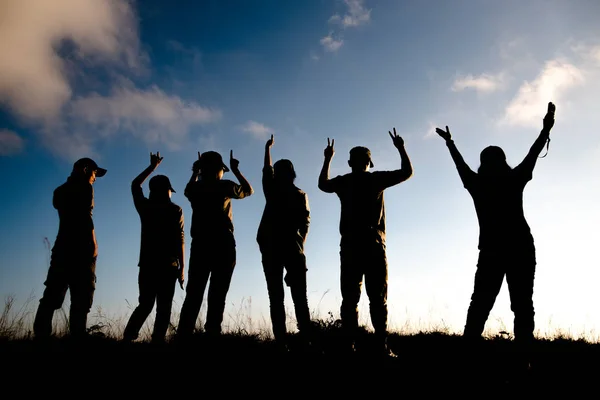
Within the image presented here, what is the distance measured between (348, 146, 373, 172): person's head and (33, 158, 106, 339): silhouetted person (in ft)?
12.4

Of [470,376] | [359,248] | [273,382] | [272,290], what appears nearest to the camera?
[273,382]

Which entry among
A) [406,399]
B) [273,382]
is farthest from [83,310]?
[406,399]

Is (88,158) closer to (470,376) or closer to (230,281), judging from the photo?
(230,281)

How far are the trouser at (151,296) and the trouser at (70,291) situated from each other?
61 centimetres

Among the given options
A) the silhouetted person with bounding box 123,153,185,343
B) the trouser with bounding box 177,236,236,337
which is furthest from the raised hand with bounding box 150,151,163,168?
the trouser with bounding box 177,236,236,337

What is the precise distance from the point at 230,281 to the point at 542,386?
12.0 feet

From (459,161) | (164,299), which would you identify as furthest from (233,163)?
(459,161)

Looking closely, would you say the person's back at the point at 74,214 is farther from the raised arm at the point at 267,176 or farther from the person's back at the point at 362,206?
the person's back at the point at 362,206

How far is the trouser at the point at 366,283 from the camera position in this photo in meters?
4.52

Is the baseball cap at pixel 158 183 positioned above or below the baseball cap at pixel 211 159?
below

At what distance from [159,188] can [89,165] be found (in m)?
1.05

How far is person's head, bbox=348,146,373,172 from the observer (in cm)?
507

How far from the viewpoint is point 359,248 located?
15.2 ft

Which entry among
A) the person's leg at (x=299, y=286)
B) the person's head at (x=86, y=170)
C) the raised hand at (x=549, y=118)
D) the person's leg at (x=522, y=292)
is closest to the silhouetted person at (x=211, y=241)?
the person's leg at (x=299, y=286)
